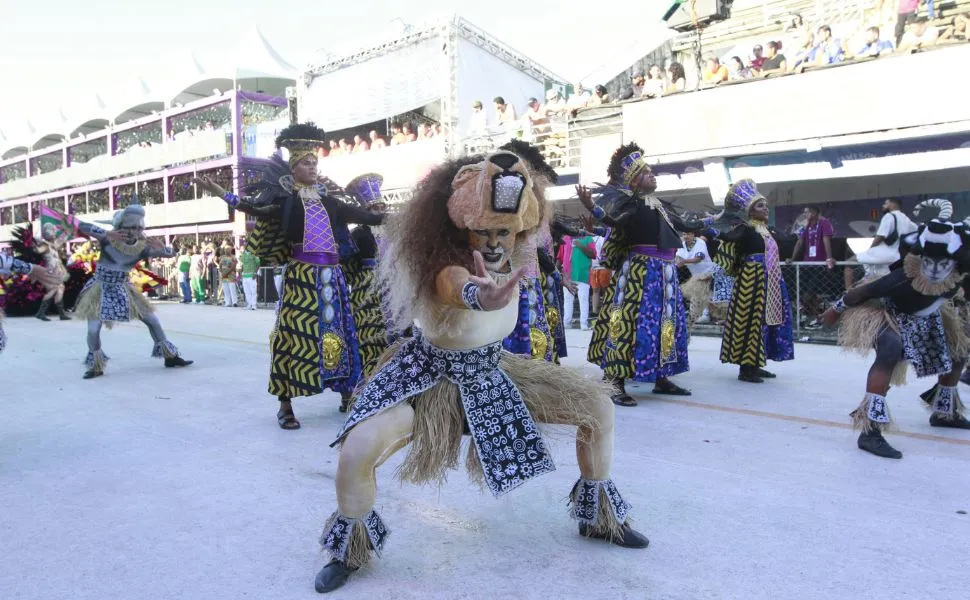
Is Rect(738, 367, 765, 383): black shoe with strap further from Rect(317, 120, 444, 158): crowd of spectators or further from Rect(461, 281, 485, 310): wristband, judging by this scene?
Rect(317, 120, 444, 158): crowd of spectators

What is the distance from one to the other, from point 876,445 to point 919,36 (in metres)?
10.2

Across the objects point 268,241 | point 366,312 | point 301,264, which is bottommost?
point 366,312

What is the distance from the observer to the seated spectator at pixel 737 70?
13.3m

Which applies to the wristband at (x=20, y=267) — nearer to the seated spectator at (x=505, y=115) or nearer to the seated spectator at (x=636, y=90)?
the seated spectator at (x=636, y=90)

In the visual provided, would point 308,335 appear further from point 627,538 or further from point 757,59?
point 757,59

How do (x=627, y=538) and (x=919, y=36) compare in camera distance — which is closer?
(x=627, y=538)

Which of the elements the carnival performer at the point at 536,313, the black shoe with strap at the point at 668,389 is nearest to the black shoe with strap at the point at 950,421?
the black shoe with strap at the point at 668,389

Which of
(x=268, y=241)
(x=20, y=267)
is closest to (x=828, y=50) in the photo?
(x=268, y=241)

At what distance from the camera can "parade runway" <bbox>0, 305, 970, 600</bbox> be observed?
105 inches

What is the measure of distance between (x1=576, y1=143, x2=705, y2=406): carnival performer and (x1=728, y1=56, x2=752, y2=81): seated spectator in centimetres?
859

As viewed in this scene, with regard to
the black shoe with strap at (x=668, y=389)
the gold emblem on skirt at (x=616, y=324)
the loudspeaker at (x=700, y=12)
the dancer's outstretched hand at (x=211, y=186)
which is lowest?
the black shoe with strap at (x=668, y=389)

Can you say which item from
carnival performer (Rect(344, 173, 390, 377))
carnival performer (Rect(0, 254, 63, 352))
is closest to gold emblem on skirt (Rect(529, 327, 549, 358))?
carnival performer (Rect(344, 173, 390, 377))

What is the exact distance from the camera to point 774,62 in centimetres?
1347

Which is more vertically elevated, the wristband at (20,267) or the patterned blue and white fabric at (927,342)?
the wristband at (20,267)
